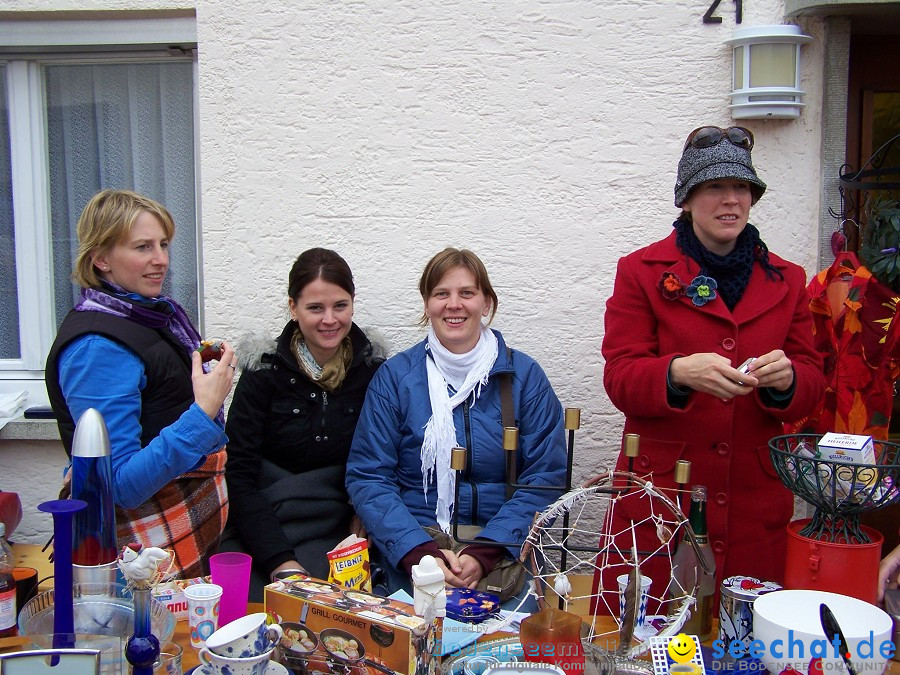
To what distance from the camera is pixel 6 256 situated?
3.89 m

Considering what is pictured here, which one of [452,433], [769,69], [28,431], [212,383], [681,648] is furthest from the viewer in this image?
[28,431]

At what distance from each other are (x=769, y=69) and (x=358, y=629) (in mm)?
2705

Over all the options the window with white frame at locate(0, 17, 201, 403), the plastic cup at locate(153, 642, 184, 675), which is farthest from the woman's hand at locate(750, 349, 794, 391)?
the window with white frame at locate(0, 17, 201, 403)

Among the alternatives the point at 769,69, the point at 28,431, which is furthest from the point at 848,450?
the point at 28,431

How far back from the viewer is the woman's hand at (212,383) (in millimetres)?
2377

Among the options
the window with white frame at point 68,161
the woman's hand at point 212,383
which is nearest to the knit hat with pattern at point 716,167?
the woman's hand at point 212,383

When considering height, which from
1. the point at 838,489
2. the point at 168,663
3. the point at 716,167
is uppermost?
the point at 716,167

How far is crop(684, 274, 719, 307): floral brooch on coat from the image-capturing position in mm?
2445

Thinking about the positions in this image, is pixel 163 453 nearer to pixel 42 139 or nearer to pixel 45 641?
pixel 45 641

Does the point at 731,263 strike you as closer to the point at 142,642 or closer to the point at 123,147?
the point at 142,642

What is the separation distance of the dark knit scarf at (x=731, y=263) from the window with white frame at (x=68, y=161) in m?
2.32

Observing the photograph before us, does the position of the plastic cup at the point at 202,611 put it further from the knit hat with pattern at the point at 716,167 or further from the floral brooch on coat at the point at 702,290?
the knit hat with pattern at the point at 716,167

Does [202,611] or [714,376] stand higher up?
[714,376]

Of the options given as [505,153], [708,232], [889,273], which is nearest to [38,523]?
[505,153]
